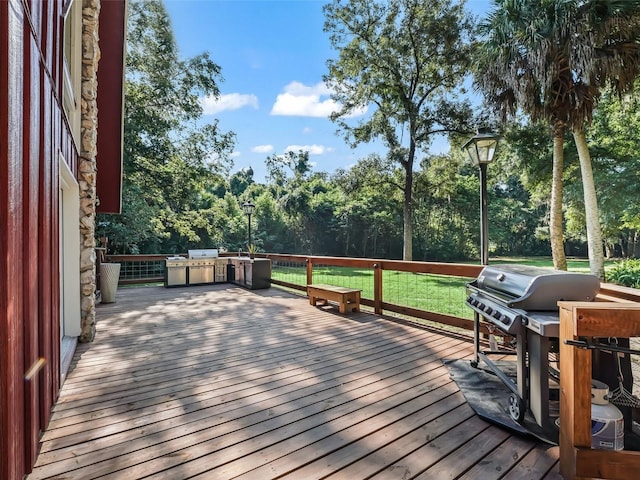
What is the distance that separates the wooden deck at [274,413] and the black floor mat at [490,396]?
0.06m

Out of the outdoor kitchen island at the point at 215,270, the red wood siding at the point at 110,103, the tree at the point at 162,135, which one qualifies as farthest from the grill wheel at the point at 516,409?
the tree at the point at 162,135

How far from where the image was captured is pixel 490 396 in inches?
96.7

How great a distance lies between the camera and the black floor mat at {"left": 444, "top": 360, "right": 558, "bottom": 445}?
6.50 feet

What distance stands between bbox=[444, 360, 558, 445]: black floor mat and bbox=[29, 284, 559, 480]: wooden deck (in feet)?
0.20

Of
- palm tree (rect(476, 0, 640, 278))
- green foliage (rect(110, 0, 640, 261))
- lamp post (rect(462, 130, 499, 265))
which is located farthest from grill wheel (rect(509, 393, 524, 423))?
green foliage (rect(110, 0, 640, 261))

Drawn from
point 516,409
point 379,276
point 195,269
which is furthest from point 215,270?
point 516,409

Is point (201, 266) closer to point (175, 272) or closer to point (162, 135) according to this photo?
point (175, 272)

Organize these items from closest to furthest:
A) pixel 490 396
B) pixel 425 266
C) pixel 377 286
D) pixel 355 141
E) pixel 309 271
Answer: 1. pixel 490 396
2. pixel 425 266
3. pixel 377 286
4. pixel 309 271
5. pixel 355 141

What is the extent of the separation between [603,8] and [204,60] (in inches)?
447

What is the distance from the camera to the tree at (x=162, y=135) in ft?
34.8

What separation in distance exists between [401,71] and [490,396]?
1402 centimetres

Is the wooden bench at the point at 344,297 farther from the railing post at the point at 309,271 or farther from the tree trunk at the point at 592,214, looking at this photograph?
the tree trunk at the point at 592,214

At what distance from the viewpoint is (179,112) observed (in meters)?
11.8

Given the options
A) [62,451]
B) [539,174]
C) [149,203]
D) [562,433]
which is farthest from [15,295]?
[539,174]
